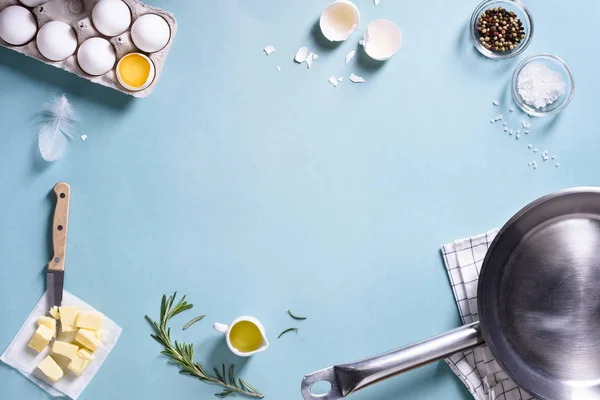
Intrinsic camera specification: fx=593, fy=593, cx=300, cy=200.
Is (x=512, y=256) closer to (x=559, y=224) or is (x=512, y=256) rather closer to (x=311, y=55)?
(x=559, y=224)

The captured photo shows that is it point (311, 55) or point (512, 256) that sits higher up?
point (311, 55)

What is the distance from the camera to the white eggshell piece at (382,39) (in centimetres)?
116

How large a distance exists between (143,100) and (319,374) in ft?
2.03

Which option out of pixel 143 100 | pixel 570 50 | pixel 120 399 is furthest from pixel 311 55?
pixel 120 399

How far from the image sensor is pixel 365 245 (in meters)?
1.17

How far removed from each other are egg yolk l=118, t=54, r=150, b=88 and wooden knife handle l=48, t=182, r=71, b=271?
9.4 inches

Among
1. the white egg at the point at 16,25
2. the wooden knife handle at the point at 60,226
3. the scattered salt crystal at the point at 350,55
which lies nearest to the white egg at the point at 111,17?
the white egg at the point at 16,25

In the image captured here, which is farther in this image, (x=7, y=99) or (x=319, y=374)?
(x=7, y=99)

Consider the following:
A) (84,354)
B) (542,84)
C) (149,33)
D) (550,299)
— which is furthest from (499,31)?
(84,354)

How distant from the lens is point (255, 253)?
3.83 feet

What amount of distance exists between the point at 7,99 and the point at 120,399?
0.62m

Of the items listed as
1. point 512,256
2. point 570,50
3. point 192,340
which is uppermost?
point 570,50

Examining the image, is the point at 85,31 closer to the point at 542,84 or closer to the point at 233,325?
the point at 233,325

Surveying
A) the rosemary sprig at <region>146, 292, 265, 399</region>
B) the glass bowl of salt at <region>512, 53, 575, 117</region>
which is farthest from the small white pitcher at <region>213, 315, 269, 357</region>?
the glass bowl of salt at <region>512, 53, 575, 117</region>
